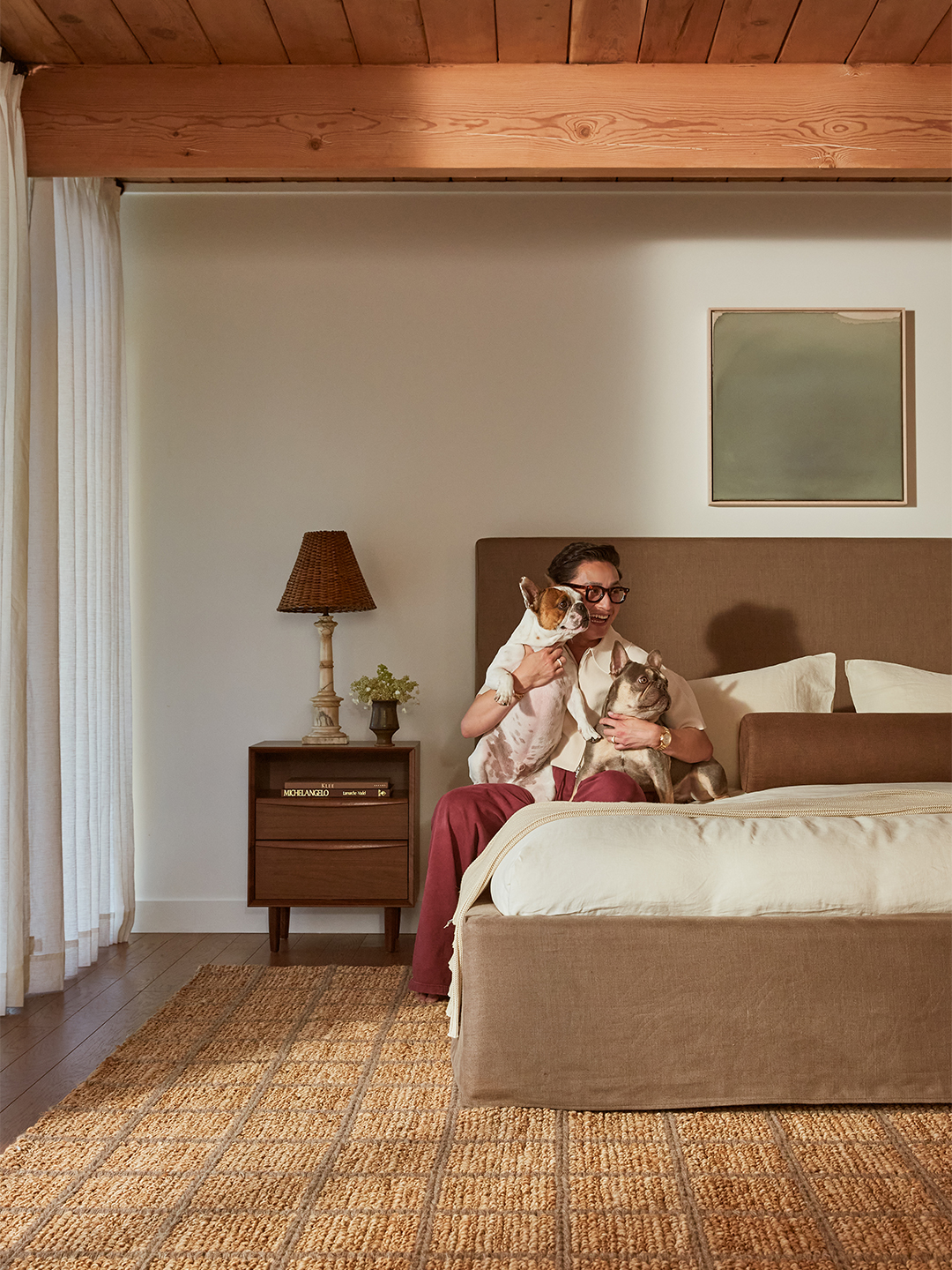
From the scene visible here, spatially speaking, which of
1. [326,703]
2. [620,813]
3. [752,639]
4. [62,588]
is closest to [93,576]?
[62,588]

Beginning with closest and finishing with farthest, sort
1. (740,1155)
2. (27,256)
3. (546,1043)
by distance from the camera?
(740,1155) < (546,1043) < (27,256)

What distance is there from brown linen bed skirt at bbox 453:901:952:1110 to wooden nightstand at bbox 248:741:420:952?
4.72 feet

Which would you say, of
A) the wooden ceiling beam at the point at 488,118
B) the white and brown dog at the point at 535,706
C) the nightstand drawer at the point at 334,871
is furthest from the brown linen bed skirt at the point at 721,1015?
the wooden ceiling beam at the point at 488,118

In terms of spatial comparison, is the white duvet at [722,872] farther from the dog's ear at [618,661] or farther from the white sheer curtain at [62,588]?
the white sheer curtain at [62,588]

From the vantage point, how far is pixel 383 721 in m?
3.46

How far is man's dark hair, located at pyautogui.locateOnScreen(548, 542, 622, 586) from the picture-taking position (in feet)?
9.52

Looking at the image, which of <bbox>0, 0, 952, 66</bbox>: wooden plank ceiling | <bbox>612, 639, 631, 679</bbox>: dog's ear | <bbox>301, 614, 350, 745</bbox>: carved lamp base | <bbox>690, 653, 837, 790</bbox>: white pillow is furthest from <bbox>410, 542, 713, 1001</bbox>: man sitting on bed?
<bbox>0, 0, 952, 66</bbox>: wooden plank ceiling

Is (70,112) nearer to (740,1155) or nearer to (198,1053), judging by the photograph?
(198,1053)

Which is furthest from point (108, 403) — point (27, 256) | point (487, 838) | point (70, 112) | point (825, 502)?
point (825, 502)

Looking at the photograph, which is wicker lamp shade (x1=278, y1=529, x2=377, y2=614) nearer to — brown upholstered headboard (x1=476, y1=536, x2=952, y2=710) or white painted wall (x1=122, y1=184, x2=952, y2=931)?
white painted wall (x1=122, y1=184, x2=952, y2=931)

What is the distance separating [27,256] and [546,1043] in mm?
2461

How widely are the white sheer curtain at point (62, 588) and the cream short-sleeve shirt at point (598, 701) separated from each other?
4.75 ft

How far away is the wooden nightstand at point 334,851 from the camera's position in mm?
3275

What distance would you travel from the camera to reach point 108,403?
3484 millimetres
